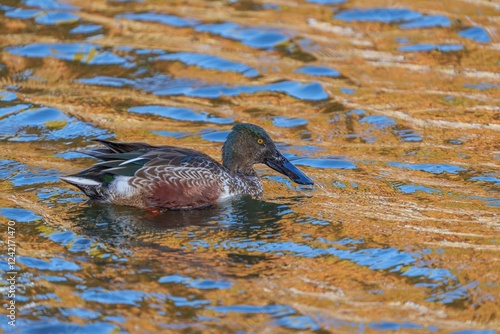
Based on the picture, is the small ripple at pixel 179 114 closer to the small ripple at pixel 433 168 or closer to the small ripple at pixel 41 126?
the small ripple at pixel 41 126

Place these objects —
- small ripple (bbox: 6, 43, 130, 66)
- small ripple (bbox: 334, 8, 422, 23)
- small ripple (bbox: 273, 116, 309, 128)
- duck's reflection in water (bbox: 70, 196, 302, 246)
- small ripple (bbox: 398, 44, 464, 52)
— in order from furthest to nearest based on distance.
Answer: small ripple (bbox: 334, 8, 422, 23) < small ripple (bbox: 398, 44, 464, 52) < small ripple (bbox: 6, 43, 130, 66) < small ripple (bbox: 273, 116, 309, 128) < duck's reflection in water (bbox: 70, 196, 302, 246)

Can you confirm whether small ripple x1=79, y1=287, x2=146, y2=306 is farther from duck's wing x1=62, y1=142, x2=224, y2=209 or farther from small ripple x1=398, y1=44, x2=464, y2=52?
small ripple x1=398, y1=44, x2=464, y2=52

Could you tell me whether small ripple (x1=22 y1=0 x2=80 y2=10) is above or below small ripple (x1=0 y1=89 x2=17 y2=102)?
above

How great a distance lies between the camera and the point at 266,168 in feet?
35.1

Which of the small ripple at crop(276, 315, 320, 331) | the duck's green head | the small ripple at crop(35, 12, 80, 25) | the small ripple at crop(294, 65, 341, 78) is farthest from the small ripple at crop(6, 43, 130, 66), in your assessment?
the small ripple at crop(276, 315, 320, 331)

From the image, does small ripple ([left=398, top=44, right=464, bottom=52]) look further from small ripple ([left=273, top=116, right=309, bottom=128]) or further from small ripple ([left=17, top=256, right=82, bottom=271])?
small ripple ([left=17, top=256, right=82, bottom=271])

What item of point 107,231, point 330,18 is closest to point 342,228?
point 107,231

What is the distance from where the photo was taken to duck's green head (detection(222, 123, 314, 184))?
9.79 metres

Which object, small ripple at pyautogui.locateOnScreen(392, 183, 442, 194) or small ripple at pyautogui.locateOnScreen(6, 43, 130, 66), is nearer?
small ripple at pyautogui.locateOnScreen(392, 183, 442, 194)

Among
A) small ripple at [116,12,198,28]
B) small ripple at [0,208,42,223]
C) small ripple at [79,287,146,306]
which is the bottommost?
small ripple at [0,208,42,223]

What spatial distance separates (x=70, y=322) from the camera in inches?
261

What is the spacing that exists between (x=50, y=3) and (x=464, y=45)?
22.7 ft

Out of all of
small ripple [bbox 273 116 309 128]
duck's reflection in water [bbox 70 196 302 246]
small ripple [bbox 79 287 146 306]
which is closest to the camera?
small ripple [bbox 79 287 146 306]

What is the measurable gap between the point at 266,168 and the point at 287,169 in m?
1.03
